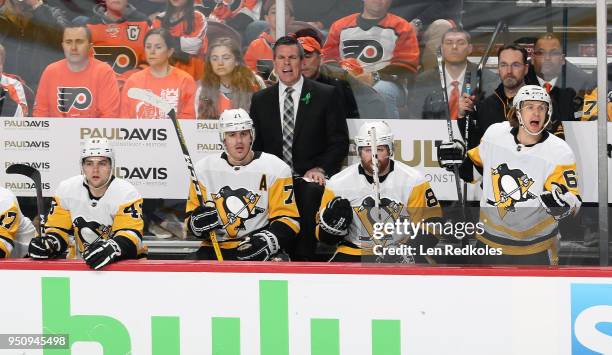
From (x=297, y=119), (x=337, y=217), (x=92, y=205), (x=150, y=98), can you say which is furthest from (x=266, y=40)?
(x=337, y=217)

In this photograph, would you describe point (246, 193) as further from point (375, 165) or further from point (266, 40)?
point (266, 40)

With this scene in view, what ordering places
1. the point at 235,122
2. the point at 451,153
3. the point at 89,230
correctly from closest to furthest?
the point at 89,230 → the point at 235,122 → the point at 451,153

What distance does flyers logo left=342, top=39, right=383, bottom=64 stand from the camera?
596cm

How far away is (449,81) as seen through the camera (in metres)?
5.87

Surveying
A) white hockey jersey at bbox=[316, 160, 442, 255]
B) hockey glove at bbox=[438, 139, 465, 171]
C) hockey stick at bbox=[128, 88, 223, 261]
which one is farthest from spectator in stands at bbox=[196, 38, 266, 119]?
hockey glove at bbox=[438, 139, 465, 171]

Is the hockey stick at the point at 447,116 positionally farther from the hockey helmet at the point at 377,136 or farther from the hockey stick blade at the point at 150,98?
the hockey stick blade at the point at 150,98

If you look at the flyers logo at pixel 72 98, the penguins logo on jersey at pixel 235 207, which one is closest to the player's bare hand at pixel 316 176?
the penguins logo on jersey at pixel 235 207

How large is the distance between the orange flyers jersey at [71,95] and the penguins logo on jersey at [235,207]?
1.01 m

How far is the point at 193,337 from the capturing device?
462cm

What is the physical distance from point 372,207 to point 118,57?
1.99 metres

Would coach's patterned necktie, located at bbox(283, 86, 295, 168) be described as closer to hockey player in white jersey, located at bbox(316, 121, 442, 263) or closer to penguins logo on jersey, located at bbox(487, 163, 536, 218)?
hockey player in white jersey, located at bbox(316, 121, 442, 263)

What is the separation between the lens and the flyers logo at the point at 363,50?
19.5 feet

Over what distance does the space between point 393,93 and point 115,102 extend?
4.76ft

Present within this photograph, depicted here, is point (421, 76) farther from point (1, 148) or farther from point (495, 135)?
point (1, 148)
